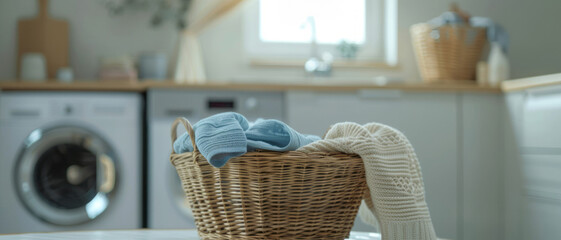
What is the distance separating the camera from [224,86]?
2719 mm

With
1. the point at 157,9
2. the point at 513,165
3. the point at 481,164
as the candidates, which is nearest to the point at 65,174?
the point at 157,9

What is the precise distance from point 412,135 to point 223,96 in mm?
871

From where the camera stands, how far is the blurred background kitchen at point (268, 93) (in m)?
2.61

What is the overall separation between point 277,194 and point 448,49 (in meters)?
2.40

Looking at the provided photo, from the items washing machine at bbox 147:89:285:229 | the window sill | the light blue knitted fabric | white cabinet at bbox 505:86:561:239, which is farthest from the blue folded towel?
the window sill

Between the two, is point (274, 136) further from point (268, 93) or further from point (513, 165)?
point (513, 165)

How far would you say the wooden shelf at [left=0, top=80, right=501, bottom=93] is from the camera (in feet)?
8.64

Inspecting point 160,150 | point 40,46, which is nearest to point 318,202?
point 160,150

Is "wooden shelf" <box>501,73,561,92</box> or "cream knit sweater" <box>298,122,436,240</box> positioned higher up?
"wooden shelf" <box>501,73,561,92</box>

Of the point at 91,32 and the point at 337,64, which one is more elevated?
the point at 91,32

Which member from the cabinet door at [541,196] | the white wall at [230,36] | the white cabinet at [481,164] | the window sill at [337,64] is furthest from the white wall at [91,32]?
the cabinet door at [541,196]

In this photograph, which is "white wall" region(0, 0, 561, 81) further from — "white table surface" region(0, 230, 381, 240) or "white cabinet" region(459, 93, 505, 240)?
"white table surface" region(0, 230, 381, 240)

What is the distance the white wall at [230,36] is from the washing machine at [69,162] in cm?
59

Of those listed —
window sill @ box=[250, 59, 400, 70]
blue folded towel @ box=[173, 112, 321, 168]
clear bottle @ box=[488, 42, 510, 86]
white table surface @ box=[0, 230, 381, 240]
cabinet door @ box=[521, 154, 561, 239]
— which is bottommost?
cabinet door @ box=[521, 154, 561, 239]
